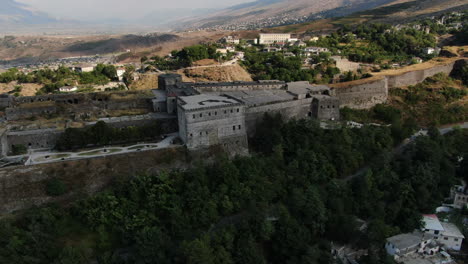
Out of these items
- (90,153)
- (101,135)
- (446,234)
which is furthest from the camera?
(101,135)

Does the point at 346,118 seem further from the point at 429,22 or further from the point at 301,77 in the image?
the point at 429,22

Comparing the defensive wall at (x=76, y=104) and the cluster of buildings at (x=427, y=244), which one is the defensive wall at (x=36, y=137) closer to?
the defensive wall at (x=76, y=104)

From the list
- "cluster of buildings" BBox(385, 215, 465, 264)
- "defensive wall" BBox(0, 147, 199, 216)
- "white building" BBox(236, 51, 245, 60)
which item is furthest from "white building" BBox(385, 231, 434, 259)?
"white building" BBox(236, 51, 245, 60)

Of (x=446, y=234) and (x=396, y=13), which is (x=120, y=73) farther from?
(x=396, y=13)

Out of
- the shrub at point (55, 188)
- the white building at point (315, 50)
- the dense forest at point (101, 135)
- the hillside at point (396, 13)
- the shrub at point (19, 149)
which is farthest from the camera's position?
the hillside at point (396, 13)

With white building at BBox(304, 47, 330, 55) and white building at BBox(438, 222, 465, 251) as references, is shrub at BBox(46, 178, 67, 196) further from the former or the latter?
white building at BBox(304, 47, 330, 55)

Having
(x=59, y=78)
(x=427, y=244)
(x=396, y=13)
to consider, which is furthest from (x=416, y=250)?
(x=396, y=13)

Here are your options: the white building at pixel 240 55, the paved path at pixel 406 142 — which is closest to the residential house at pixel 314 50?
the white building at pixel 240 55
